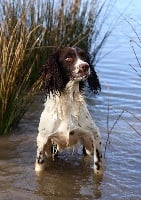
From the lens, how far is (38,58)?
744cm

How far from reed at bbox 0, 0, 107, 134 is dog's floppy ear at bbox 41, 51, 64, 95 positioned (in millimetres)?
508

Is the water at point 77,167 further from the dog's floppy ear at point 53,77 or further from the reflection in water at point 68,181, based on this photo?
the dog's floppy ear at point 53,77

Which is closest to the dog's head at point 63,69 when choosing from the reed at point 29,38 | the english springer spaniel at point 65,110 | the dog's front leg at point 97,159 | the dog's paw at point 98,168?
the english springer spaniel at point 65,110

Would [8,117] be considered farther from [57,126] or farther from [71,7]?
[71,7]

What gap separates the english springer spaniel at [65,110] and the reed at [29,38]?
604mm

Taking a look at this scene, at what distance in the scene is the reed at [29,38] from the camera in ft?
18.0

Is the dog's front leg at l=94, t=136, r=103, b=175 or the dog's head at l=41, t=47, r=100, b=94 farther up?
the dog's head at l=41, t=47, r=100, b=94

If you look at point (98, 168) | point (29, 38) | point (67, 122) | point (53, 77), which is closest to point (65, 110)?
point (67, 122)

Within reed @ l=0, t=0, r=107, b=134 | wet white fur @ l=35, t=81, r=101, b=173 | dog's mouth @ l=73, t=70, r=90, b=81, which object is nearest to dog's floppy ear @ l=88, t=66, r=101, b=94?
wet white fur @ l=35, t=81, r=101, b=173

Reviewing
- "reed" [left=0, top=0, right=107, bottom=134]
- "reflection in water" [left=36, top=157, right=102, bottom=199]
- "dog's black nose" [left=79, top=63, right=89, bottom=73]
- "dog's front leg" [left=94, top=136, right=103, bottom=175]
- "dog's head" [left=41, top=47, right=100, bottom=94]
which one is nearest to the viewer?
"reflection in water" [left=36, top=157, right=102, bottom=199]

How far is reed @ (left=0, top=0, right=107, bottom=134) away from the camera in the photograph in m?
5.50

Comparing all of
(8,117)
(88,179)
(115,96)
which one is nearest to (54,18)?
(115,96)

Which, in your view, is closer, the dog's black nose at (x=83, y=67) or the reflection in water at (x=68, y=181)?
the reflection in water at (x=68, y=181)

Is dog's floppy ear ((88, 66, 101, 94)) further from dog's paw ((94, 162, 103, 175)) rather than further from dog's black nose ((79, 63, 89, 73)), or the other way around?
dog's paw ((94, 162, 103, 175))
